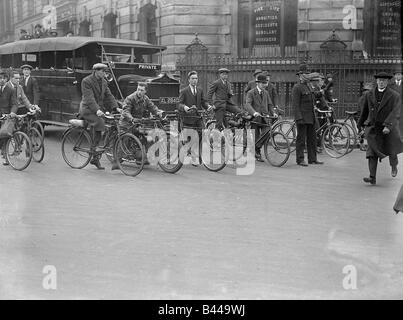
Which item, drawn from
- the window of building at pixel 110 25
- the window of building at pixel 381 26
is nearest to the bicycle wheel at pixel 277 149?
the window of building at pixel 381 26

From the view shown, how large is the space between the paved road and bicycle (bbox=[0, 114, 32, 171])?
0.47 metres

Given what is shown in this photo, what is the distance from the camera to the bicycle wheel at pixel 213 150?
34.8 ft

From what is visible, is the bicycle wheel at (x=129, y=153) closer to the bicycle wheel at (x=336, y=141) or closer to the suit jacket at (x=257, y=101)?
the suit jacket at (x=257, y=101)

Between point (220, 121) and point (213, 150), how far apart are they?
1914 millimetres

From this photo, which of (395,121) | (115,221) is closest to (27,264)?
(115,221)

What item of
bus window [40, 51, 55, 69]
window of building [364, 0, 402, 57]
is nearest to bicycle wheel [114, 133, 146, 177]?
bus window [40, 51, 55, 69]

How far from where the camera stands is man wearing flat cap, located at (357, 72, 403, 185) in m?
9.29

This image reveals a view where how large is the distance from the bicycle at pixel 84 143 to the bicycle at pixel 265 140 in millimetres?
2146

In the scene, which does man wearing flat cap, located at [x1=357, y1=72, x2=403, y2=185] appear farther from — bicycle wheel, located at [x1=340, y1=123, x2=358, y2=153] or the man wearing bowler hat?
the man wearing bowler hat

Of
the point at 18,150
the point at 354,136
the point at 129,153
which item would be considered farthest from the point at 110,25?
the point at 129,153

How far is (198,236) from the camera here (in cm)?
616

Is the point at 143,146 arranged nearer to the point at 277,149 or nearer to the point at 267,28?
the point at 277,149
